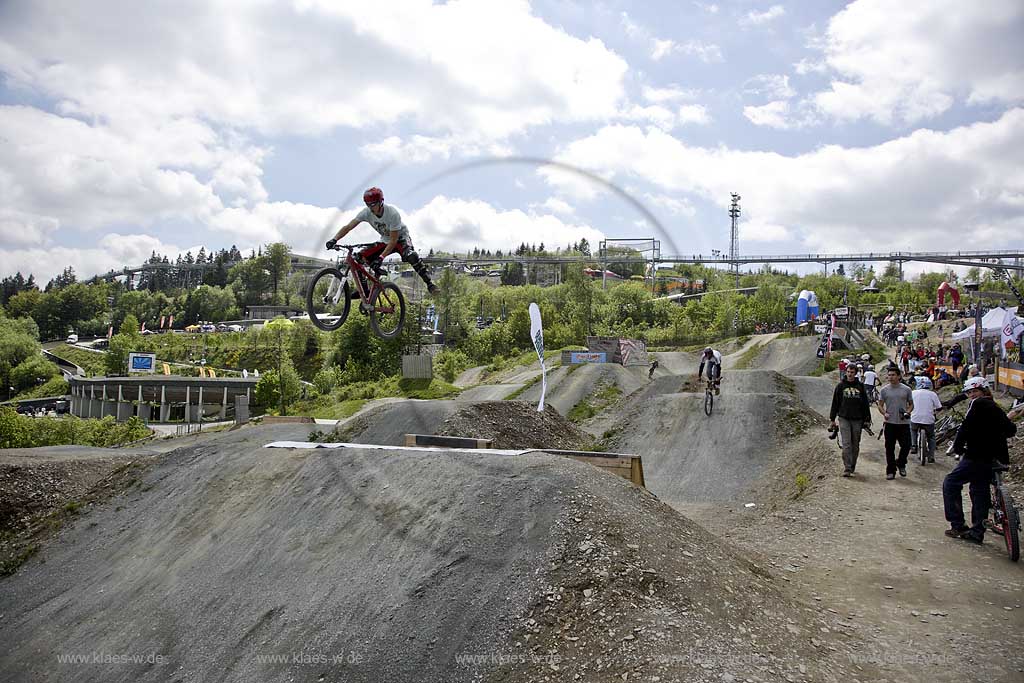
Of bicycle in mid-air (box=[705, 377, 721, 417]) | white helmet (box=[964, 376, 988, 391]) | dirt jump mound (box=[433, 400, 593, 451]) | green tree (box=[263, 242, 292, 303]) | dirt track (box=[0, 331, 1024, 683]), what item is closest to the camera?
dirt track (box=[0, 331, 1024, 683])

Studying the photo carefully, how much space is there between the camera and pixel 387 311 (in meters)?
15.2

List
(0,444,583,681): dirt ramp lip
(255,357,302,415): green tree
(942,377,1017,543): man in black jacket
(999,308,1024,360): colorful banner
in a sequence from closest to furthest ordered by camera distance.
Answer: (0,444,583,681): dirt ramp lip
(942,377,1017,543): man in black jacket
(999,308,1024,360): colorful banner
(255,357,302,415): green tree

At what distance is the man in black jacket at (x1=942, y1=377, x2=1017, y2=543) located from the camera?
9.21 meters

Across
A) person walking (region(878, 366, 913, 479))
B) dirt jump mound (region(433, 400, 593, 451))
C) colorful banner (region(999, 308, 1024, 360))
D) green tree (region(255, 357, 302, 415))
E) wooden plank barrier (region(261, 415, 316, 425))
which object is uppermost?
colorful banner (region(999, 308, 1024, 360))

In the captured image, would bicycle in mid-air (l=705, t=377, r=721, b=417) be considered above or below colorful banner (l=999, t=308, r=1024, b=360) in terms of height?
below

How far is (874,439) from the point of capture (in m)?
19.0

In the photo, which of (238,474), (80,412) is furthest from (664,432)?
(80,412)

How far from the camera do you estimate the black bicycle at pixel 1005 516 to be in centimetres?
905

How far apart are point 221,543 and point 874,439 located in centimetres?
1681

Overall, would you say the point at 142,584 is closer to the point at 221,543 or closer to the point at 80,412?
the point at 221,543

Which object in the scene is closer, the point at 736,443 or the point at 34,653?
the point at 34,653

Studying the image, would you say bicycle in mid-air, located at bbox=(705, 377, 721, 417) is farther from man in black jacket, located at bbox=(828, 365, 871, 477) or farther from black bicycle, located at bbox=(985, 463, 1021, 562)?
black bicycle, located at bbox=(985, 463, 1021, 562)

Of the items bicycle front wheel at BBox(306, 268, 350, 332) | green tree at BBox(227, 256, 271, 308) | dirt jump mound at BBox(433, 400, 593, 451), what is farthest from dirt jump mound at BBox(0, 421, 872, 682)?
green tree at BBox(227, 256, 271, 308)

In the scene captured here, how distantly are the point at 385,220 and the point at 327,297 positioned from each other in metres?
2.02
